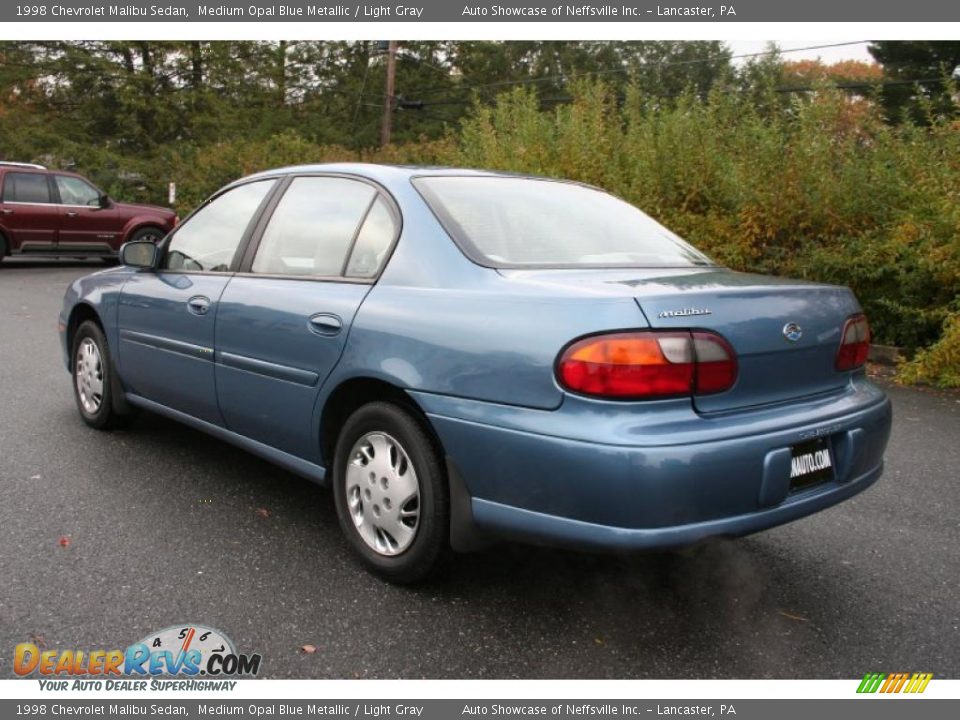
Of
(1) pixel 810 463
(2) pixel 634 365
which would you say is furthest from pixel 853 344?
(2) pixel 634 365

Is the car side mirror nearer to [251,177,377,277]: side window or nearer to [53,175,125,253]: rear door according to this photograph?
[251,177,377,277]: side window

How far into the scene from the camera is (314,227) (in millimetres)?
3725

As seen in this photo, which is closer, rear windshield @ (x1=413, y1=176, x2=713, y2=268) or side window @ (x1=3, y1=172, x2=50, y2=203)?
rear windshield @ (x1=413, y1=176, x2=713, y2=268)

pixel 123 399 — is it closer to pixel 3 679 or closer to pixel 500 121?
pixel 3 679

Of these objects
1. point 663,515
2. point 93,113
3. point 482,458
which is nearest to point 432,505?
point 482,458

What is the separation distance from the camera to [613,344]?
8.26ft

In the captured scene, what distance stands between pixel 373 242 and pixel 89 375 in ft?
8.80

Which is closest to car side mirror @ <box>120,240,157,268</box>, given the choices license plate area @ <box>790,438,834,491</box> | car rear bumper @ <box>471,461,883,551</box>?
car rear bumper @ <box>471,461,883,551</box>

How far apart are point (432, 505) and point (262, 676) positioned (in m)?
0.76

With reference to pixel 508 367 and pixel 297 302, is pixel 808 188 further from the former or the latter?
pixel 508 367

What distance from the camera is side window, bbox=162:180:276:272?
163 inches

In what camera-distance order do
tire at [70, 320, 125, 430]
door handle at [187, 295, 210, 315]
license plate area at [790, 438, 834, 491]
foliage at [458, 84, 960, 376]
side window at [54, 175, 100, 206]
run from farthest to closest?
1. side window at [54, 175, 100, 206]
2. foliage at [458, 84, 960, 376]
3. tire at [70, 320, 125, 430]
4. door handle at [187, 295, 210, 315]
5. license plate area at [790, 438, 834, 491]

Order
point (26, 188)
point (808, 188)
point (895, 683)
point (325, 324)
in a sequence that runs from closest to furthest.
Result: 1. point (895, 683)
2. point (325, 324)
3. point (808, 188)
4. point (26, 188)

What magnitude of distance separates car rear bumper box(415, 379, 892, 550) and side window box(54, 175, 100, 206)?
16.1 meters
